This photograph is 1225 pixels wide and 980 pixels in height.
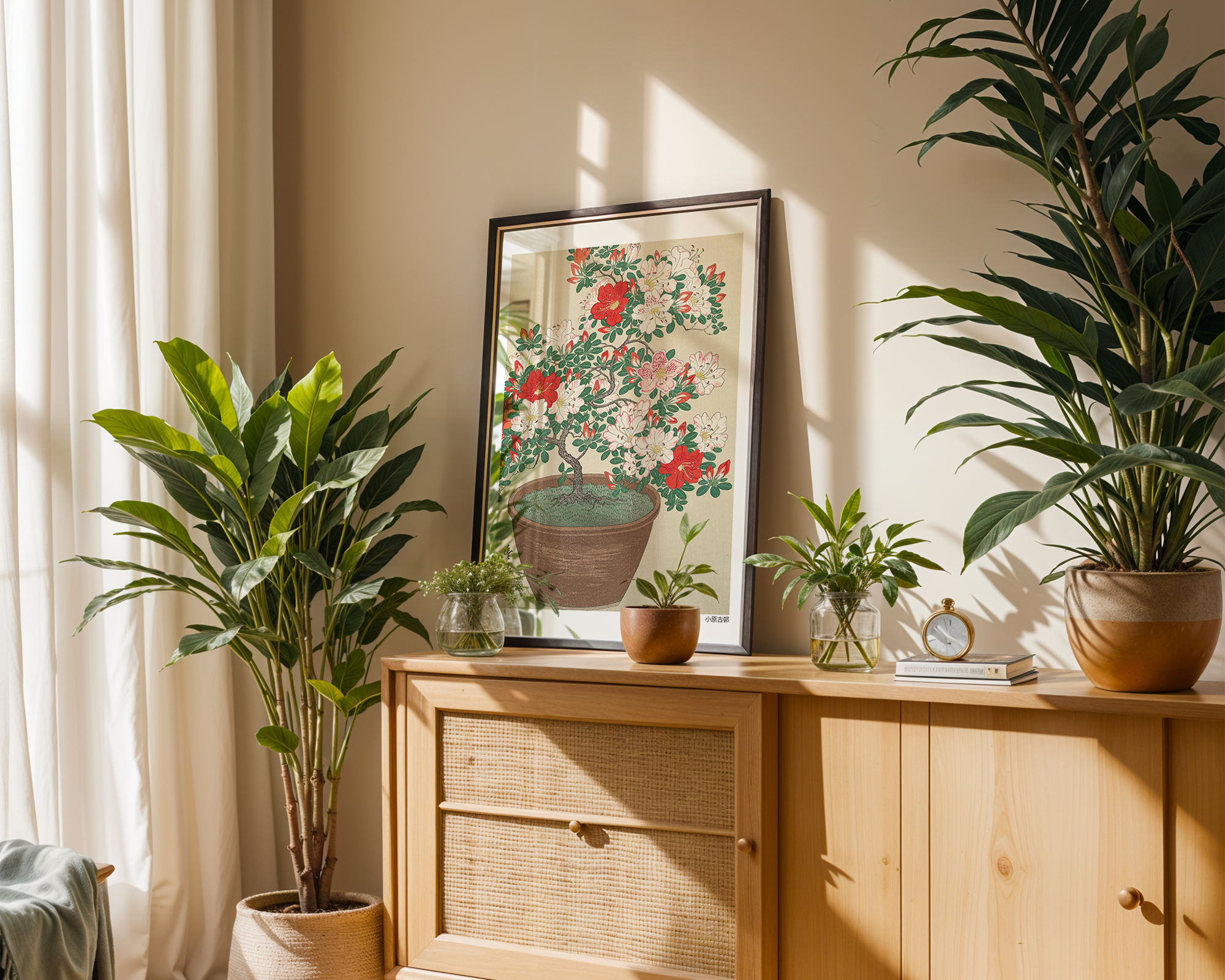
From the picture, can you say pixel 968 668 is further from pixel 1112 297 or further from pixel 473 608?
pixel 473 608

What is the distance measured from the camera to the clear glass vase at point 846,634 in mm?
1968

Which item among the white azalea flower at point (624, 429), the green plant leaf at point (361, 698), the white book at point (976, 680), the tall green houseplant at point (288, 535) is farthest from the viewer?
the white azalea flower at point (624, 429)

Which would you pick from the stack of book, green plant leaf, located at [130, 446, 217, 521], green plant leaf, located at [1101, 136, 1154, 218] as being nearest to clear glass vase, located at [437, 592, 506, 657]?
green plant leaf, located at [130, 446, 217, 521]

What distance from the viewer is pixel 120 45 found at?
7.45 feet

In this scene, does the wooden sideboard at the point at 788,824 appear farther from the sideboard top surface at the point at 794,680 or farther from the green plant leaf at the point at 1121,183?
the green plant leaf at the point at 1121,183

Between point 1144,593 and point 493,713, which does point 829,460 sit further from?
point 493,713

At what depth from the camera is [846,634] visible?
1.97 meters

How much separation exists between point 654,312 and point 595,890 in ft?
4.17

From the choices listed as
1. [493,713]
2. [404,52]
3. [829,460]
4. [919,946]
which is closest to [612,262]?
[829,460]

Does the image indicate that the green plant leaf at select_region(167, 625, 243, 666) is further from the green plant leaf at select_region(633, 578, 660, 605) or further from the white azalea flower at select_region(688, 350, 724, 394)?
the white azalea flower at select_region(688, 350, 724, 394)

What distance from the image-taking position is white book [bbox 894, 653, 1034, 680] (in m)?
1.75

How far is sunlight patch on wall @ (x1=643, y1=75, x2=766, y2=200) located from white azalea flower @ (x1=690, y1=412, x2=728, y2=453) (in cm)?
54

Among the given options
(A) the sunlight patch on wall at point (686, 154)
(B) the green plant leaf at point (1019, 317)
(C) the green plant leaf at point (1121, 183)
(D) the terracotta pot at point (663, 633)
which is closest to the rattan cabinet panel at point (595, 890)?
(D) the terracotta pot at point (663, 633)

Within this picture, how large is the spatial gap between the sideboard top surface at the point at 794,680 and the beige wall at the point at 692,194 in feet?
0.92
